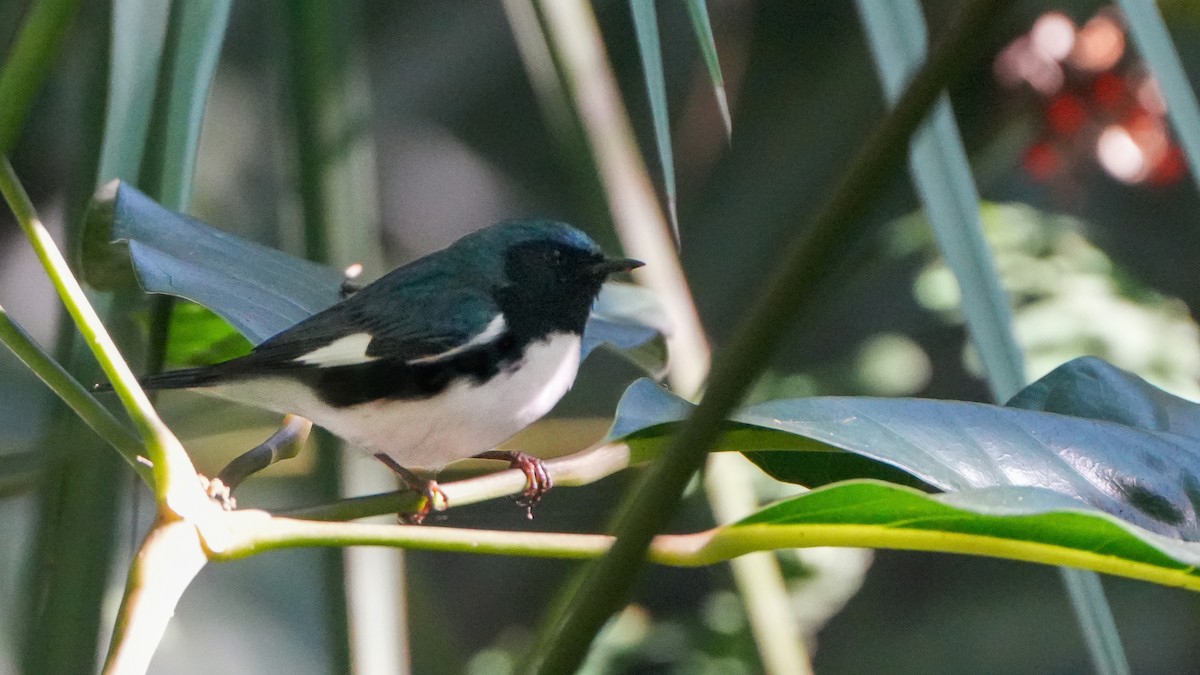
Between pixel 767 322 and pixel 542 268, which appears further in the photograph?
pixel 542 268

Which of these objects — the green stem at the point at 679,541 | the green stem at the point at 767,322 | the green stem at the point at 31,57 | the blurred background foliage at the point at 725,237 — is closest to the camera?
the green stem at the point at 767,322

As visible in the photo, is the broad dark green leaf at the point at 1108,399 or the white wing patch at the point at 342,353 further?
the white wing patch at the point at 342,353

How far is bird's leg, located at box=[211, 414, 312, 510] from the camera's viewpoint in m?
0.81

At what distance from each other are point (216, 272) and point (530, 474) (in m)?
0.39

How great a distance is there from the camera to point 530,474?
3.10 feet

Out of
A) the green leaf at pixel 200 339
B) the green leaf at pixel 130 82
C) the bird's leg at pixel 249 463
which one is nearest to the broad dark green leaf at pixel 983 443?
the bird's leg at pixel 249 463

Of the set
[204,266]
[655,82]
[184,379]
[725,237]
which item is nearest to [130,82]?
[204,266]

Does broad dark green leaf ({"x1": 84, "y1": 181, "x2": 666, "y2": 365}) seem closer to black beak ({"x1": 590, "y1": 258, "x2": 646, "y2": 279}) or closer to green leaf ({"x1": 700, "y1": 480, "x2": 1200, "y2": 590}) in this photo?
black beak ({"x1": 590, "y1": 258, "x2": 646, "y2": 279})

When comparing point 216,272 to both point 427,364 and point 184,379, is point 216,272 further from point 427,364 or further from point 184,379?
point 427,364

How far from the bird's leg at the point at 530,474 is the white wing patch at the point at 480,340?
12 centimetres

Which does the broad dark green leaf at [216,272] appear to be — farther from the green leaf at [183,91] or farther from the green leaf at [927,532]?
the green leaf at [927,532]

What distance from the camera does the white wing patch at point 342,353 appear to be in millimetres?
1242

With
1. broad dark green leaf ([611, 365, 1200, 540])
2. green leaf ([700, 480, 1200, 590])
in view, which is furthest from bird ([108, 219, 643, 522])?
green leaf ([700, 480, 1200, 590])

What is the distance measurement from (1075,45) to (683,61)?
1453 mm
